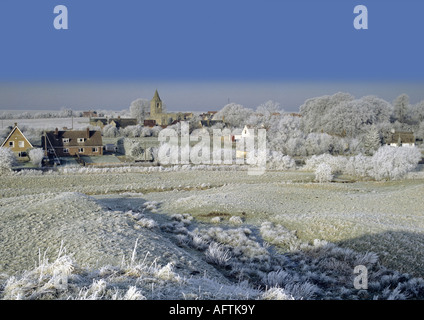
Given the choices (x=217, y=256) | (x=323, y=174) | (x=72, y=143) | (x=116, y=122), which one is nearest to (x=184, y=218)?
(x=217, y=256)

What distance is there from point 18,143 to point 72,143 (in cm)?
772

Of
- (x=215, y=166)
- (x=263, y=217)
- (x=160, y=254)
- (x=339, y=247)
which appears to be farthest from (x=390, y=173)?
(x=160, y=254)

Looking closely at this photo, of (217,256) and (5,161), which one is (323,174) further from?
(5,161)

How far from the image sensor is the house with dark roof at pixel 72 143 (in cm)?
5594

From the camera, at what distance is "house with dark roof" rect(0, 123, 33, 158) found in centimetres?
5238

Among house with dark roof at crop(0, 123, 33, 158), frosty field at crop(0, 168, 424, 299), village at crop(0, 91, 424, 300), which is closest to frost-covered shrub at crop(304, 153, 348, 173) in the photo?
village at crop(0, 91, 424, 300)

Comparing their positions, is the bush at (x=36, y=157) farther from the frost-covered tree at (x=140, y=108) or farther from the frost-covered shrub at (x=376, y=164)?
the frost-covered tree at (x=140, y=108)

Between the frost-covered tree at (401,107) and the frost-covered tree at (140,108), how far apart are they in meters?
71.5

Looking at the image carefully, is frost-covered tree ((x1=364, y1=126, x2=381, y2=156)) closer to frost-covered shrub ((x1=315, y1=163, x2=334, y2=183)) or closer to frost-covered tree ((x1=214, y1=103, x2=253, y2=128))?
frost-covered shrub ((x1=315, y1=163, x2=334, y2=183))

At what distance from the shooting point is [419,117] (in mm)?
81938

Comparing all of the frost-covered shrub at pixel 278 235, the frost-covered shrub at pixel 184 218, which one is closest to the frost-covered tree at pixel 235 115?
the frost-covered shrub at pixel 184 218

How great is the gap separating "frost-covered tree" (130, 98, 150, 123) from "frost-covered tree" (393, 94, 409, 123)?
71.5 metres
